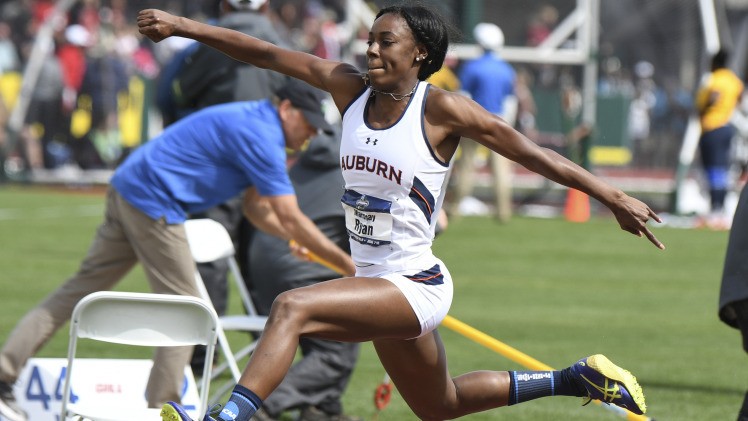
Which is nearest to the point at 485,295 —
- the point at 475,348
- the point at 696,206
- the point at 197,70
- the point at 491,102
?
the point at 475,348

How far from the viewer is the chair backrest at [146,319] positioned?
564 cm

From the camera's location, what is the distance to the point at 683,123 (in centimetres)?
2680

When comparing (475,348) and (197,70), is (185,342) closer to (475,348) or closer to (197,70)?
(197,70)

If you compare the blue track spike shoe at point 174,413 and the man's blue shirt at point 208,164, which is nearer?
the blue track spike shoe at point 174,413

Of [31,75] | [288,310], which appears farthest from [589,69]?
[288,310]

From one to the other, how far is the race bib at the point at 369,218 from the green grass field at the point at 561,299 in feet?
8.44

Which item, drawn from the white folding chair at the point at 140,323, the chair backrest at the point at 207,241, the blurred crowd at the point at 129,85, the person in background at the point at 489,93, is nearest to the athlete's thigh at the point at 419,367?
the white folding chair at the point at 140,323

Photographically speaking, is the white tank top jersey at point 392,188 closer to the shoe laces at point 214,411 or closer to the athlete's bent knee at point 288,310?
the athlete's bent knee at point 288,310

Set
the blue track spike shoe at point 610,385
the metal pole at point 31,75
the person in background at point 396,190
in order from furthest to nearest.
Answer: the metal pole at point 31,75 < the blue track spike shoe at point 610,385 < the person in background at point 396,190

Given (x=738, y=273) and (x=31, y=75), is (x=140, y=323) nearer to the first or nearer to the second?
(x=738, y=273)

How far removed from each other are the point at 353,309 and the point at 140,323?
1.02 m

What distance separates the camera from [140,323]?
5707 mm

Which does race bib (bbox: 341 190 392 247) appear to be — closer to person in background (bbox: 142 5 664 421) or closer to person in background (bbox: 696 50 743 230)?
person in background (bbox: 142 5 664 421)

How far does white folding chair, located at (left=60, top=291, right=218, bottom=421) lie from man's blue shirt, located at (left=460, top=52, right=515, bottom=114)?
45.1 feet
